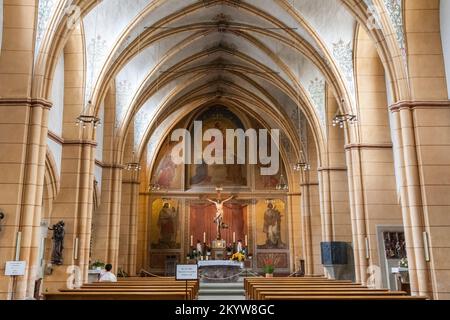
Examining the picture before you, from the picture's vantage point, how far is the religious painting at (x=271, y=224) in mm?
25844

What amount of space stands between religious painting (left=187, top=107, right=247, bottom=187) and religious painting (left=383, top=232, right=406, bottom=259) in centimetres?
1392

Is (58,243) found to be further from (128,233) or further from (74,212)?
(128,233)

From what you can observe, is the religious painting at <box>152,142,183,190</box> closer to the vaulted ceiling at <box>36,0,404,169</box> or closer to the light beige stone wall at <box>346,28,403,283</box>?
the vaulted ceiling at <box>36,0,404,169</box>

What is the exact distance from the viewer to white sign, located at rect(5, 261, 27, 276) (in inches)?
345

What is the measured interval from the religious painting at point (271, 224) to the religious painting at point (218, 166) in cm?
200

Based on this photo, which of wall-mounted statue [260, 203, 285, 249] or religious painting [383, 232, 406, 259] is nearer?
religious painting [383, 232, 406, 259]

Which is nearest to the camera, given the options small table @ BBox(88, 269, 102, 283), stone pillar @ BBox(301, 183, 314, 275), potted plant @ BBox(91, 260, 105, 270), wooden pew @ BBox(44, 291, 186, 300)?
wooden pew @ BBox(44, 291, 186, 300)

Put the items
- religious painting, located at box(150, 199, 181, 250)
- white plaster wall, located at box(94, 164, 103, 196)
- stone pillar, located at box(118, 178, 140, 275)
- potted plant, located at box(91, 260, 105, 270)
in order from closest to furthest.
Result: potted plant, located at box(91, 260, 105, 270)
white plaster wall, located at box(94, 164, 103, 196)
stone pillar, located at box(118, 178, 140, 275)
religious painting, located at box(150, 199, 181, 250)

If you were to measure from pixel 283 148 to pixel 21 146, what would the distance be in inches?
740

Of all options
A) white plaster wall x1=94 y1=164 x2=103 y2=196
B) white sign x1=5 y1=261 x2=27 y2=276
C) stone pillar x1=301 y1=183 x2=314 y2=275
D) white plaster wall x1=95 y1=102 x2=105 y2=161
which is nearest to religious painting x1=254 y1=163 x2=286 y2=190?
stone pillar x1=301 y1=183 x2=314 y2=275

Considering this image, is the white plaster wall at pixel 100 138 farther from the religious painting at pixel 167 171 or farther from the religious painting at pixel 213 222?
the religious painting at pixel 213 222

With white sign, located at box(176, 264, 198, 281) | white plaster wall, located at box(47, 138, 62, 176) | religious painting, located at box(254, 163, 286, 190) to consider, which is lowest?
white sign, located at box(176, 264, 198, 281)

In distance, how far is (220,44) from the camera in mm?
20688

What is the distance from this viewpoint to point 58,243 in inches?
524
